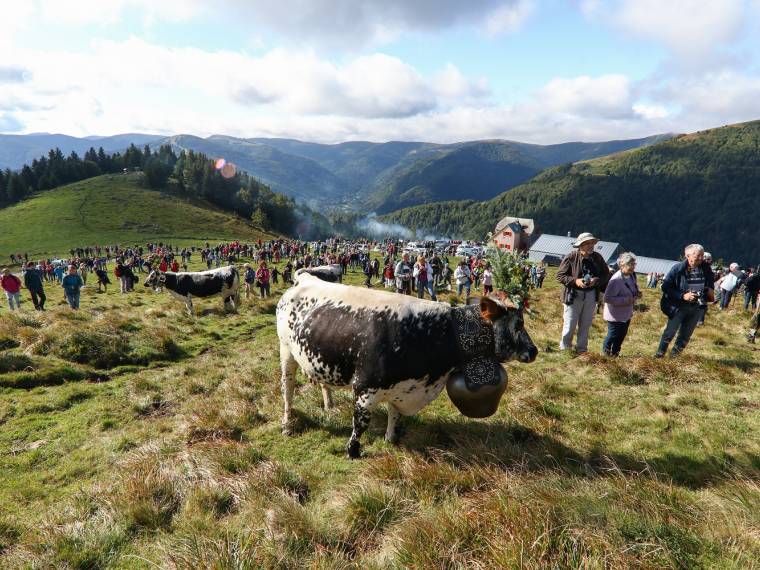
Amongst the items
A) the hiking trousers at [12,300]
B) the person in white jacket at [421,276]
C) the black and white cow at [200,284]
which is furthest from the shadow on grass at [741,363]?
the hiking trousers at [12,300]

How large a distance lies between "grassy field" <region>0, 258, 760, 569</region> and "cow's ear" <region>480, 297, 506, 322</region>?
1.73 meters

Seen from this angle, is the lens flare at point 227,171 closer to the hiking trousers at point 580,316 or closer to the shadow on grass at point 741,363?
the hiking trousers at point 580,316

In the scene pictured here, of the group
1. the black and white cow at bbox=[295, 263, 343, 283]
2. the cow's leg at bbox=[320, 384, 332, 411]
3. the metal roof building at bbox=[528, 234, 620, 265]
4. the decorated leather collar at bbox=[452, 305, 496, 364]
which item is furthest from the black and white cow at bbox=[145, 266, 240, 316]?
the metal roof building at bbox=[528, 234, 620, 265]

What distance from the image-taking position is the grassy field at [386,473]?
3195 mm

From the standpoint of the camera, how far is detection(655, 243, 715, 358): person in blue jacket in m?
7.56

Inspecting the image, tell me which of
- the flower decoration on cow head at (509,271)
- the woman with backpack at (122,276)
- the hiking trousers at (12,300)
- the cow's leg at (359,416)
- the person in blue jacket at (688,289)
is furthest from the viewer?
the woman with backpack at (122,276)

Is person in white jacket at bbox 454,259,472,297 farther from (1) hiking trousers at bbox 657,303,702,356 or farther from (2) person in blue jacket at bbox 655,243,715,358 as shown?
(2) person in blue jacket at bbox 655,243,715,358

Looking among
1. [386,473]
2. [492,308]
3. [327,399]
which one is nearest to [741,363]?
[492,308]

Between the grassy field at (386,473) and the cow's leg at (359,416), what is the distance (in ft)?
0.50

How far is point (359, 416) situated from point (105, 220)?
97808 millimetres

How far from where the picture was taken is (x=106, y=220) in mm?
82312

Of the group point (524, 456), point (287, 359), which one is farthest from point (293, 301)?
point (524, 456)

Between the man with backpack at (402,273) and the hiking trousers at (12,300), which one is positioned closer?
the hiking trousers at (12,300)

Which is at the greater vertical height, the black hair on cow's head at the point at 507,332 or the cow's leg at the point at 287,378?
the black hair on cow's head at the point at 507,332
